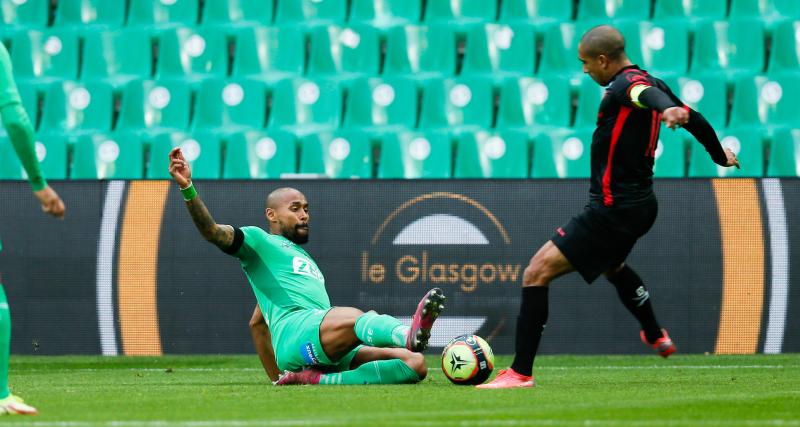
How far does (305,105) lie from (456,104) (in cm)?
146

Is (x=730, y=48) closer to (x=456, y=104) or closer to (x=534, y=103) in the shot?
(x=534, y=103)

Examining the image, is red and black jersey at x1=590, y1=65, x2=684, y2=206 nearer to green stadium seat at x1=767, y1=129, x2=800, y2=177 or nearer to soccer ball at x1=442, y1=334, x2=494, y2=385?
soccer ball at x1=442, y1=334, x2=494, y2=385

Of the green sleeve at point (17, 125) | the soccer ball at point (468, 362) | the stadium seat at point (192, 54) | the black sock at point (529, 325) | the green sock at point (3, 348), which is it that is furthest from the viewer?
the stadium seat at point (192, 54)

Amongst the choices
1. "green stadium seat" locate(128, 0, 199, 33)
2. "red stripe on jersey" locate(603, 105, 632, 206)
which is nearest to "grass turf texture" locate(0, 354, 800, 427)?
"red stripe on jersey" locate(603, 105, 632, 206)

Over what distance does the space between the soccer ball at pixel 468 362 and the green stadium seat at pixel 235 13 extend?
7.14 m

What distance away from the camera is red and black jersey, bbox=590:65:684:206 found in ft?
20.8

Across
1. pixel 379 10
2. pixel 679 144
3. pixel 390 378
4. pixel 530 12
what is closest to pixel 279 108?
pixel 379 10

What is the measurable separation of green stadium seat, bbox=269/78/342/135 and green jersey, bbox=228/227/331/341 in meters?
5.28

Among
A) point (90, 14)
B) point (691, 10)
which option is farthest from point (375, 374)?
point (90, 14)

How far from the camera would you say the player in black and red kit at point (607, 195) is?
6.37 meters

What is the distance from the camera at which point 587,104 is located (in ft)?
40.8

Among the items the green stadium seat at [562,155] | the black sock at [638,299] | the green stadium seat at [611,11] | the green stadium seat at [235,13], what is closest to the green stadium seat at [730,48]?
the green stadium seat at [611,11]

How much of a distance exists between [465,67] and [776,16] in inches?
123

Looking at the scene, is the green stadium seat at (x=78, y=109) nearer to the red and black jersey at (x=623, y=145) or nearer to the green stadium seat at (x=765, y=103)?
the green stadium seat at (x=765, y=103)
